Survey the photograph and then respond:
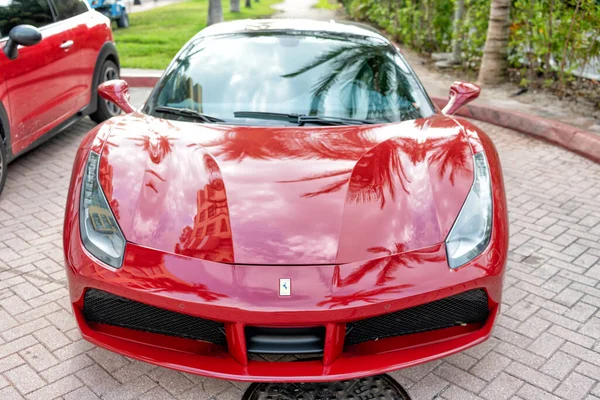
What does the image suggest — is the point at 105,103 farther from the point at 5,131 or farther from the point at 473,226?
the point at 473,226

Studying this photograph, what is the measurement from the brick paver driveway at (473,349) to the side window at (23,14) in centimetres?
130

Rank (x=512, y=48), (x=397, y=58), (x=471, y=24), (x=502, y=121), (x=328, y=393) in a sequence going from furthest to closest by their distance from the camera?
(x=471, y=24), (x=512, y=48), (x=502, y=121), (x=397, y=58), (x=328, y=393)

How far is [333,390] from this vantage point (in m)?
2.87

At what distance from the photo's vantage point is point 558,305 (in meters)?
3.63

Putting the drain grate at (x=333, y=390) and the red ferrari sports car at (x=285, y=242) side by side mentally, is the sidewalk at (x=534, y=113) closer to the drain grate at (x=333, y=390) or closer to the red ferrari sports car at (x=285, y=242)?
the red ferrari sports car at (x=285, y=242)

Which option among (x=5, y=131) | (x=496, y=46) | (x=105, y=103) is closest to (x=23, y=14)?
(x=5, y=131)

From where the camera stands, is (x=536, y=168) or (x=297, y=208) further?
(x=536, y=168)

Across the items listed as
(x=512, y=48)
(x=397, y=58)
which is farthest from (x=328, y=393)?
(x=512, y=48)

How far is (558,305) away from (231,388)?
1911 mm

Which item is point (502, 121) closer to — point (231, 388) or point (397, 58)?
point (397, 58)

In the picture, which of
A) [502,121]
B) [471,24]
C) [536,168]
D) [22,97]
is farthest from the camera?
[471,24]

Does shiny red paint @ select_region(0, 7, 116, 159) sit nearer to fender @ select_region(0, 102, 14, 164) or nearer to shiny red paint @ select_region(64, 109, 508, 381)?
fender @ select_region(0, 102, 14, 164)

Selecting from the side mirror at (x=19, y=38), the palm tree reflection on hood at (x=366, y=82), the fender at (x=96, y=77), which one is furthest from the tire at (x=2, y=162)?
the palm tree reflection on hood at (x=366, y=82)

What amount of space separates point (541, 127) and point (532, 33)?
5.65 feet
